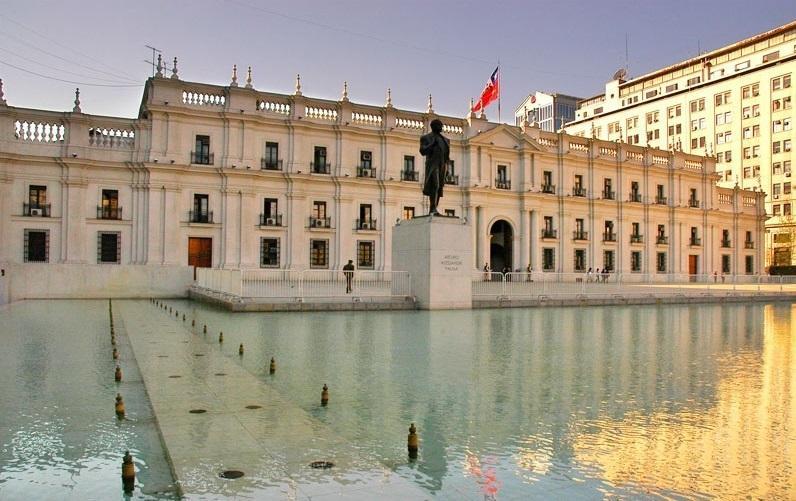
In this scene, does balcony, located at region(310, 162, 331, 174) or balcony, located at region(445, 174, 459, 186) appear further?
balcony, located at region(445, 174, 459, 186)

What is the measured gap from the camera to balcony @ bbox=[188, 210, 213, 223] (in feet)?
122

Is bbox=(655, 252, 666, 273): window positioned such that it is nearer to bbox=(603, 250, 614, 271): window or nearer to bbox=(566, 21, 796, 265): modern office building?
bbox=(603, 250, 614, 271): window

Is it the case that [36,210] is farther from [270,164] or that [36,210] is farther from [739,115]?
[739,115]

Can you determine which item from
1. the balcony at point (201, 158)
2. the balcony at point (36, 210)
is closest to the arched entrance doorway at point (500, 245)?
the balcony at point (201, 158)

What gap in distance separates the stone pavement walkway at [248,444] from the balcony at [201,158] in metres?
30.5

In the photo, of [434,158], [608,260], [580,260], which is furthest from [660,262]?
[434,158]

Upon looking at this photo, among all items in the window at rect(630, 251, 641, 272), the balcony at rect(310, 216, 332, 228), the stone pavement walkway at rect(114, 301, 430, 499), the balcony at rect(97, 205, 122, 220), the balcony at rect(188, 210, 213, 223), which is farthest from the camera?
the window at rect(630, 251, 641, 272)

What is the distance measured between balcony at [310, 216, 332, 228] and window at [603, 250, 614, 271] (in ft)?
77.2

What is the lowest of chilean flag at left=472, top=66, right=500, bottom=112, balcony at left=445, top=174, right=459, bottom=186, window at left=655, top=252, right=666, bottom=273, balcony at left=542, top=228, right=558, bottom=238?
window at left=655, top=252, right=666, bottom=273

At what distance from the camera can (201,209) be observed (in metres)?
37.7

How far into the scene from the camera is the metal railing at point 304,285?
64.4ft

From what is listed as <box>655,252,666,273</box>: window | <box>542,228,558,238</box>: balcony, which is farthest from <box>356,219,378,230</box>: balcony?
<box>655,252,666,273</box>: window

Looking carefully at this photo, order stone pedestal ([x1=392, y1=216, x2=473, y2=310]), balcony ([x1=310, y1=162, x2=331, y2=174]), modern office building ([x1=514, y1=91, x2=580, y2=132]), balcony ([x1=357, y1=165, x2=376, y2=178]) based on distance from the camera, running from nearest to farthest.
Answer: stone pedestal ([x1=392, y1=216, x2=473, y2=310]) → balcony ([x1=310, y1=162, x2=331, y2=174]) → balcony ([x1=357, y1=165, x2=376, y2=178]) → modern office building ([x1=514, y1=91, x2=580, y2=132])

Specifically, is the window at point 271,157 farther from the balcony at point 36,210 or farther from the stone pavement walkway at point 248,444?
the stone pavement walkway at point 248,444
